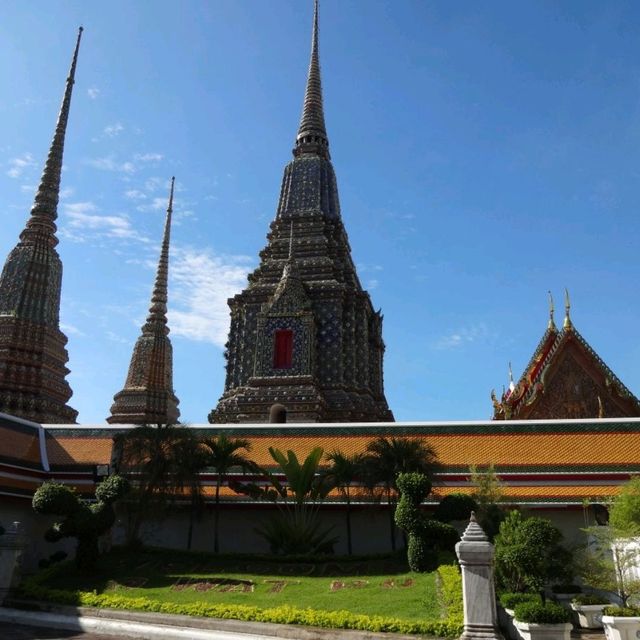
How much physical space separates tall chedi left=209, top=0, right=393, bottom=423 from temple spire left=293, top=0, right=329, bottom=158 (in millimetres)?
1908

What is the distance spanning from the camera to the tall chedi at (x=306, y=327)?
29.6m

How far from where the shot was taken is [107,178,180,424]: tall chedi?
118 feet

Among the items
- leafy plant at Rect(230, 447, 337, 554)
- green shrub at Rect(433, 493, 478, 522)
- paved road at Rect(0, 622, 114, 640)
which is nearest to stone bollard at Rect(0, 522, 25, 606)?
paved road at Rect(0, 622, 114, 640)

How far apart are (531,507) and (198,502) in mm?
9092

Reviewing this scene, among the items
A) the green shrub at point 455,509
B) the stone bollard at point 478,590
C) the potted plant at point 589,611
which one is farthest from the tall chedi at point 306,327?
the stone bollard at point 478,590

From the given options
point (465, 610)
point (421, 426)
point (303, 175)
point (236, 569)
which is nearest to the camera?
point (465, 610)

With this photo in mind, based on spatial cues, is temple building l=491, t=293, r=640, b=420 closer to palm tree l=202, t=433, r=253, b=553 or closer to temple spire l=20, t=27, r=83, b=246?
palm tree l=202, t=433, r=253, b=553

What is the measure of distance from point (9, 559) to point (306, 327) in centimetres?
1820

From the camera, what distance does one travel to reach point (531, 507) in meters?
18.3

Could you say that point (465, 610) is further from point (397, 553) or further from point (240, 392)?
point (240, 392)

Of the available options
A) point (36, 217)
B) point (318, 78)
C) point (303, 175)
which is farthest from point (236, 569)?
point (318, 78)

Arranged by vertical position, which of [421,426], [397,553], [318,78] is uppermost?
[318,78]

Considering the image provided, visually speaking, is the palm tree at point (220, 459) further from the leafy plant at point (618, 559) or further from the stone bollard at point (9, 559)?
the leafy plant at point (618, 559)

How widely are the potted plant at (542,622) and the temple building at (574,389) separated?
16.2m
